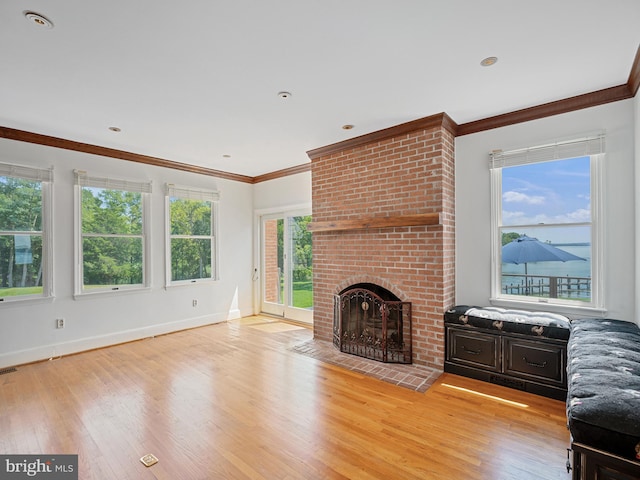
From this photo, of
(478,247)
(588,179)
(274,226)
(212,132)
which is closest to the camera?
(588,179)

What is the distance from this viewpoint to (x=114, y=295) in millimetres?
4438

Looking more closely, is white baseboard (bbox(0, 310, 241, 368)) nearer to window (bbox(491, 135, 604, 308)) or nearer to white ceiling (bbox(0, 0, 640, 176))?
white ceiling (bbox(0, 0, 640, 176))

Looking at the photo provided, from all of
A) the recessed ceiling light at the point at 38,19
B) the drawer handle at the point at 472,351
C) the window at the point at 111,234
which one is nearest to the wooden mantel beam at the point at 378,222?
the drawer handle at the point at 472,351

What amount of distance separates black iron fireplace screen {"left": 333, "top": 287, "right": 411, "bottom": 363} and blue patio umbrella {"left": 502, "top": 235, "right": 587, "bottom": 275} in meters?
1.22

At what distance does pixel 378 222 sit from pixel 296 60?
6.58 feet

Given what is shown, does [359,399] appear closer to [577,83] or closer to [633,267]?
[633,267]

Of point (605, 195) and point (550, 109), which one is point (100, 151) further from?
point (605, 195)

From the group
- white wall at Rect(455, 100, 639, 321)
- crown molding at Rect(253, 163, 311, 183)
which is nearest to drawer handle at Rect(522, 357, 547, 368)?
white wall at Rect(455, 100, 639, 321)

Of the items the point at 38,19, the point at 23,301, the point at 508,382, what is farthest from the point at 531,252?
the point at 23,301

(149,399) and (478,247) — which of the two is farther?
(478,247)

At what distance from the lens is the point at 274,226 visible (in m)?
6.03

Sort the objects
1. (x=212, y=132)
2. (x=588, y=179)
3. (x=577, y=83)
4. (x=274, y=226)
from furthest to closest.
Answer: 1. (x=274, y=226)
2. (x=212, y=132)
3. (x=588, y=179)
4. (x=577, y=83)

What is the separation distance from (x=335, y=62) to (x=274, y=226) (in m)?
3.93

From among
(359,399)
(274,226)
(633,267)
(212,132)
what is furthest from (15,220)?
(633,267)
